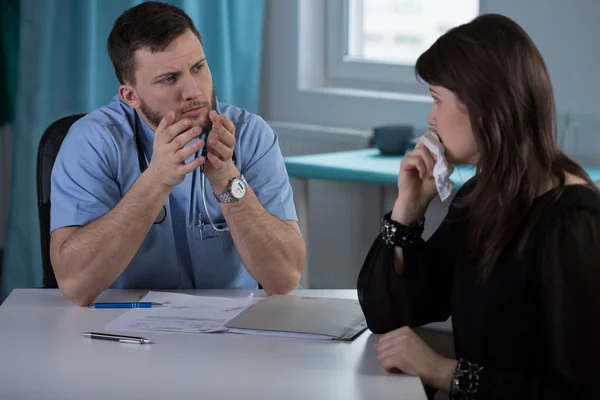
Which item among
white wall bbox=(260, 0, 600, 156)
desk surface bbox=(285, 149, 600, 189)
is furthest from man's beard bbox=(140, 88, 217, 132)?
white wall bbox=(260, 0, 600, 156)

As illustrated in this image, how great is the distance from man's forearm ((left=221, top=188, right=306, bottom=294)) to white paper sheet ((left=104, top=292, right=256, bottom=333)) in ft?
0.45

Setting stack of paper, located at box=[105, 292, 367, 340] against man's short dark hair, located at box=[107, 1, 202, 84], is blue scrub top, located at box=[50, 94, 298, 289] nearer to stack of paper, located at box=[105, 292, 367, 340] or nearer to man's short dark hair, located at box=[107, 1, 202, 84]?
man's short dark hair, located at box=[107, 1, 202, 84]

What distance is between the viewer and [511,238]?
4.80ft

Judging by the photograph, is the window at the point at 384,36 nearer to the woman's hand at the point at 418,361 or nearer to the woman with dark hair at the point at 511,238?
the woman with dark hair at the point at 511,238

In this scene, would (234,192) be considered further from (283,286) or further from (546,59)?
(546,59)

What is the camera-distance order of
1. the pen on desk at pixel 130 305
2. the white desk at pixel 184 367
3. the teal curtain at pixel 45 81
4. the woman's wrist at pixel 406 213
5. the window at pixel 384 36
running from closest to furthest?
the white desk at pixel 184 367, the woman's wrist at pixel 406 213, the pen on desk at pixel 130 305, the teal curtain at pixel 45 81, the window at pixel 384 36

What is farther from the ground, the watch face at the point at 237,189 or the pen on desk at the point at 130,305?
the watch face at the point at 237,189

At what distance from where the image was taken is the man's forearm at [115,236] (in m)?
1.89

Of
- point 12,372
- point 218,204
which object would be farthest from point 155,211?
point 12,372

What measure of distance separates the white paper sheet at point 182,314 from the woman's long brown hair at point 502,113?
471 millimetres

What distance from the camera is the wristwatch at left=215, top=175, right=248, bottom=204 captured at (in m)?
1.98

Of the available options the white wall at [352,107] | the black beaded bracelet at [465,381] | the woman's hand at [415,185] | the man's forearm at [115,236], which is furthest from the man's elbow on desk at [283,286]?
the white wall at [352,107]

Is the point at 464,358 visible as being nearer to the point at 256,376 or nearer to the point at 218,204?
the point at 256,376

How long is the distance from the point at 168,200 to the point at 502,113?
0.88 meters
